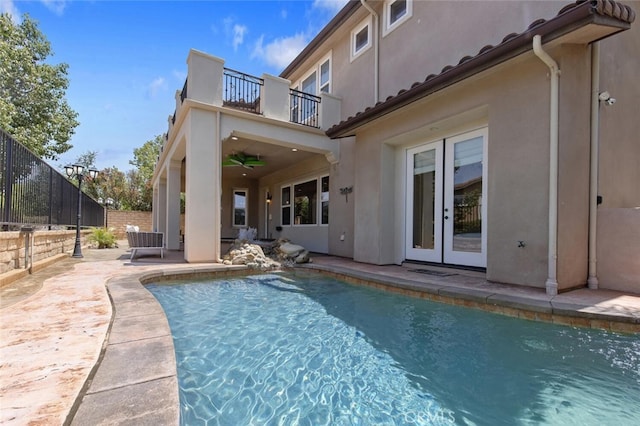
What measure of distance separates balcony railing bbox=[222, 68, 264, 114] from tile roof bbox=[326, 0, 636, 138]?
3878 millimetres

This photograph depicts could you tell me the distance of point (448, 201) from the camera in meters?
6.17

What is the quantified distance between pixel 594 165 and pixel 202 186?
7.14 meters

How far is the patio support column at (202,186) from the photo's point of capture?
6848 millimetres

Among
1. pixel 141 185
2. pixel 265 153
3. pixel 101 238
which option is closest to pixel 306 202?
pixel 265 153

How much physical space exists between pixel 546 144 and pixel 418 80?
3.62m

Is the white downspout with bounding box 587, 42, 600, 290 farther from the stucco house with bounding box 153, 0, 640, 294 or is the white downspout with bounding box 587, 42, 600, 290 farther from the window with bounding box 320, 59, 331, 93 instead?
the window with bounding box 320, 59, 331, 93

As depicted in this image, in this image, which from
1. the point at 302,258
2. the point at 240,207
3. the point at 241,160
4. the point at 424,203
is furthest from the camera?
the point at 240,207

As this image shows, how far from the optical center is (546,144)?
14.0 ft

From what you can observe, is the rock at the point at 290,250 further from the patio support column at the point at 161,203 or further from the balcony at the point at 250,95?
the patio support column at the point at 161,203

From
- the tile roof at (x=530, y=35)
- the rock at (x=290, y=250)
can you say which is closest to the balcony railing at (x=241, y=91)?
the rock at (x=290, y=250)

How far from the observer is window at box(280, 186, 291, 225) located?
12445 millimetres

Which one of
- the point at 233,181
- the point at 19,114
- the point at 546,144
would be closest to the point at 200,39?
the point at 233,181

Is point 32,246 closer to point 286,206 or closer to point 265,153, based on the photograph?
point 265,153

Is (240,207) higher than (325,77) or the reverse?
the reverse
